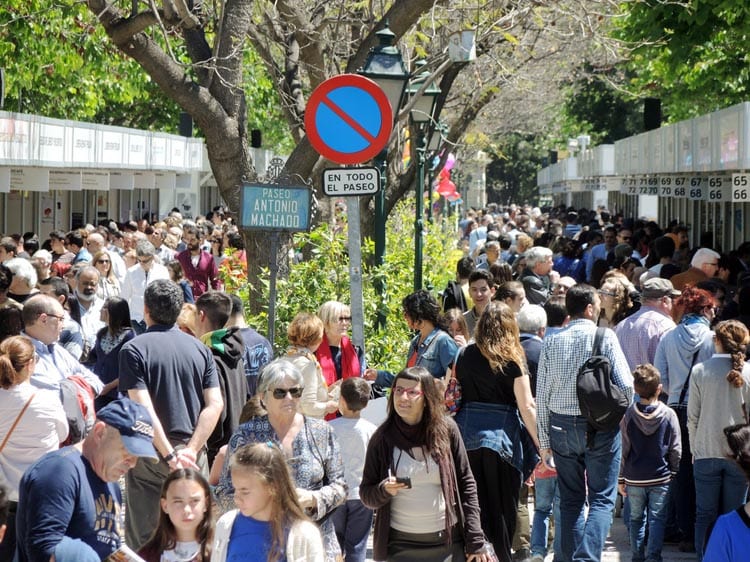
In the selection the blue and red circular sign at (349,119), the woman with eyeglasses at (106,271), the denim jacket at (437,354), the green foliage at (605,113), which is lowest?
the denim jacket at (437,354)

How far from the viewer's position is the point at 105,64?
28.4 metres

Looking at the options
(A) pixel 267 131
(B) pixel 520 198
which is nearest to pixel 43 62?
(A) pixel 267 131

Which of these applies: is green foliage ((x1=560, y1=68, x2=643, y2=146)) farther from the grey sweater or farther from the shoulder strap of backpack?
the shoulder strap of backpack

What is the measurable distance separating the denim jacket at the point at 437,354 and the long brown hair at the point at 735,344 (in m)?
1.63

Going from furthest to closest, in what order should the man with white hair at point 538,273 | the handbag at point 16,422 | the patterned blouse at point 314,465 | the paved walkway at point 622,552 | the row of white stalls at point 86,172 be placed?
the row of white stalls at point 86,172 → the man with white hair at point 538,273 → the paved walkway at point 622,552 → the handbag at point 16,422 → the patterned blouse at point 314,465

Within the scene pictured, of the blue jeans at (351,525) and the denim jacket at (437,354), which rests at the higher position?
the denim jacket at (437,354)

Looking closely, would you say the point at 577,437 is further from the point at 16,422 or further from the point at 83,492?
the point at 83,492

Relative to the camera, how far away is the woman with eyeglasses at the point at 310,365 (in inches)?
297

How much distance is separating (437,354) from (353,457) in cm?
142

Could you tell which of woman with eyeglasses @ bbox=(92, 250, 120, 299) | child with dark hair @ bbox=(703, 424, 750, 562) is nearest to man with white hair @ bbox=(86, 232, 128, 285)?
woman with eyeglasses @ bbox=(92, 250, 120, 299)

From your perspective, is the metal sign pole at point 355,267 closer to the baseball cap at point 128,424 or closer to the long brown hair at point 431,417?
the long brown hair at point 431,417

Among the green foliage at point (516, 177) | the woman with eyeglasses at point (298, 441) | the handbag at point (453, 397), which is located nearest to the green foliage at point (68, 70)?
the handbag at point (453, 397)

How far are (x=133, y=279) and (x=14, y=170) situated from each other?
8679 mm

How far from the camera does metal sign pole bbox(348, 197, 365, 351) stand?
8227mm
